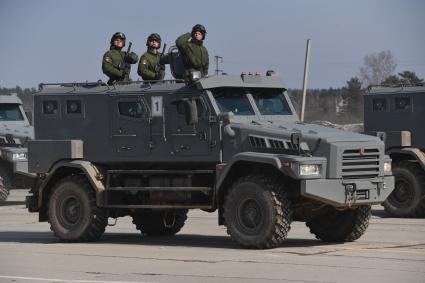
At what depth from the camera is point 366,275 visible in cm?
1159

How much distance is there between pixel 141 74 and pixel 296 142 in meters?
3.54

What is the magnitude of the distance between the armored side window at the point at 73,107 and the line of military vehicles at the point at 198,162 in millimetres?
15

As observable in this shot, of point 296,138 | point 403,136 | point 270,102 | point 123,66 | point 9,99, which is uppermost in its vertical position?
point 123,66

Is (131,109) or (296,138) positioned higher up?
(131,109)

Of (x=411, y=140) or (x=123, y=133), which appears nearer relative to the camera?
(x=123, y=133)

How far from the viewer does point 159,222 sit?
17.0 metres

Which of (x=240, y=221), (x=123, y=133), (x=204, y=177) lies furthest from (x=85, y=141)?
(x=240, y=221)

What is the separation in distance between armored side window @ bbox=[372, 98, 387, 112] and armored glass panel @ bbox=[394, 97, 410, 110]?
0.82 ft

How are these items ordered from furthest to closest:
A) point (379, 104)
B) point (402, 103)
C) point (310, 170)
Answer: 1. point (379, 104)
2. point (402, 103)
3. point (310, 170)

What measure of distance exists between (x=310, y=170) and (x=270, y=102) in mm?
2191

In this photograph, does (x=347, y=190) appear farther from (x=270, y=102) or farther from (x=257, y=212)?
(x=270, y=102)

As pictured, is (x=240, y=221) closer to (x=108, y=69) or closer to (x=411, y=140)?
(x=108, y=69)

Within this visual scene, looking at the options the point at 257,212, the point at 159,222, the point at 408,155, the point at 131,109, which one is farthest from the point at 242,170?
the point at 408,155

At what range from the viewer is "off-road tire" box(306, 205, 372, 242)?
15.2 metres
